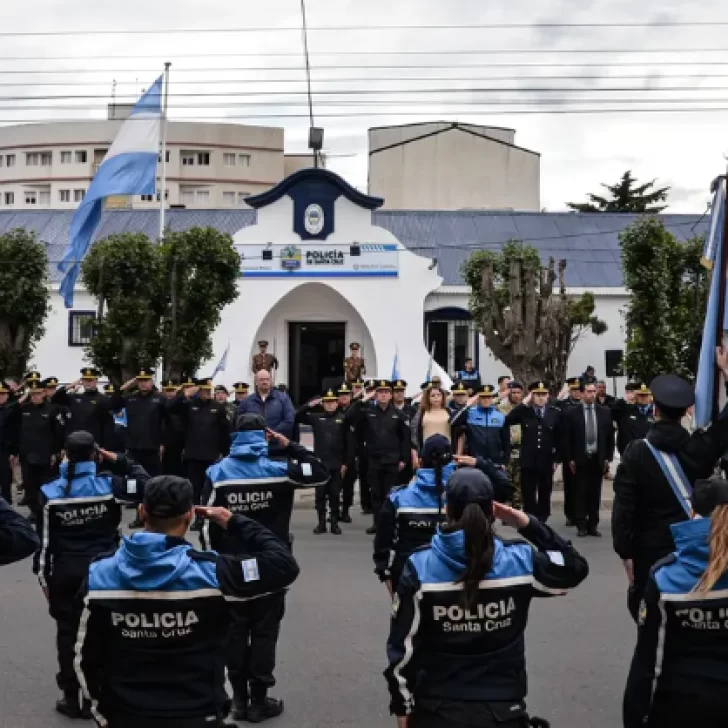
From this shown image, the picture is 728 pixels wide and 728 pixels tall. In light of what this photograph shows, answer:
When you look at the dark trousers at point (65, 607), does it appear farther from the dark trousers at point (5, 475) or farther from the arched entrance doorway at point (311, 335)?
the arched entrance doorway at point (311, 335)

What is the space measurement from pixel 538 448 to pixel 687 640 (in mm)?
9776

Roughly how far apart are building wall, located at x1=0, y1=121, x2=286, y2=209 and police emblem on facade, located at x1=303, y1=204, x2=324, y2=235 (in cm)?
3983

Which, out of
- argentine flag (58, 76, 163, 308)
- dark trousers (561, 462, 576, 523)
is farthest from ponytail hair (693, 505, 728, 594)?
argentine flag (58, 76, 163, 308)

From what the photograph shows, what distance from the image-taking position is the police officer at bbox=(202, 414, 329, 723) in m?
6.34

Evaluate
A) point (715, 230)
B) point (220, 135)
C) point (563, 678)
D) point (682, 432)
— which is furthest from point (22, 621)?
point (220, 135)

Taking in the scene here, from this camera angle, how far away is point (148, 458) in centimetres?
1475

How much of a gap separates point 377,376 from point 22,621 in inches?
748

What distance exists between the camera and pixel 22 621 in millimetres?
8641

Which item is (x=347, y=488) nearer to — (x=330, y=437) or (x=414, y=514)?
(x=330, y=437)

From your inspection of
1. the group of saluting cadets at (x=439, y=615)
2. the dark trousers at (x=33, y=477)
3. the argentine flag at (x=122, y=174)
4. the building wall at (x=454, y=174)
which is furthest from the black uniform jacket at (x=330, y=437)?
the building wall at (x=454, y=174)

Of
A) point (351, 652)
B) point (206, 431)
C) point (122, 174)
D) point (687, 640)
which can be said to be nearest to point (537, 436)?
point (206, 431)

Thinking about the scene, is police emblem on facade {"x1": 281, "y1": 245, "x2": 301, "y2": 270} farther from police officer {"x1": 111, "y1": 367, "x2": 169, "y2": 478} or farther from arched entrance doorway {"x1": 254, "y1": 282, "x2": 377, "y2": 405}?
police officer {"x1": 111, "y1": 367, "x2": 169, "y2": 478}

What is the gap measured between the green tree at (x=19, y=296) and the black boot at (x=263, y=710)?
61.3 feet

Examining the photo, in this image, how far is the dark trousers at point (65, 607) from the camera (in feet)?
20.8
